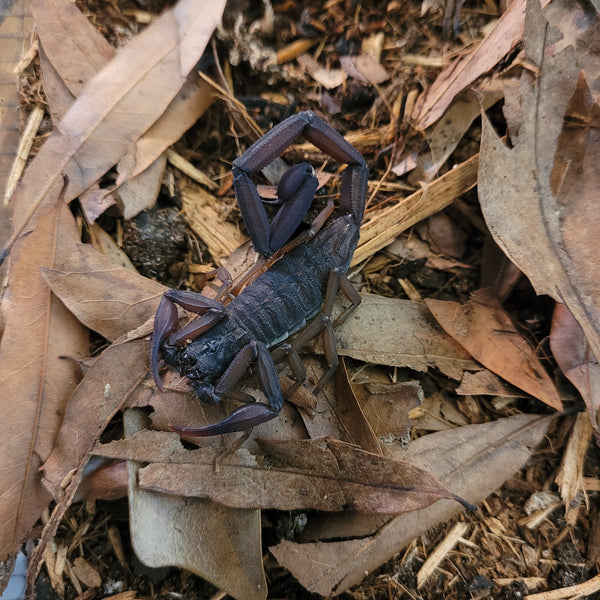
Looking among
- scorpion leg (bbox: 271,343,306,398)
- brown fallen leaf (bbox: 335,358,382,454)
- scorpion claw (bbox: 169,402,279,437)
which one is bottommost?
brown fallen leaf (bbox: 335,358,382,454)

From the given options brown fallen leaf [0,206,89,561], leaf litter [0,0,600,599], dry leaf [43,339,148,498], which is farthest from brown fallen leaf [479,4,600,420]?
brown fallen leaf [0,206,89,561]

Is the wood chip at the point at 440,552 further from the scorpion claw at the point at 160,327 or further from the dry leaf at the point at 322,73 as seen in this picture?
the dry leaf at the point at 322,73

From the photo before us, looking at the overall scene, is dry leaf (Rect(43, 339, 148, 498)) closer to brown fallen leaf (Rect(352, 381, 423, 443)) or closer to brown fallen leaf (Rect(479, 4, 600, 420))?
brown fallen leaf (Rect(352, 381, 423, 443))

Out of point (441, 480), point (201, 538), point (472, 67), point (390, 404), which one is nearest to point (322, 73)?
point (472, 67)

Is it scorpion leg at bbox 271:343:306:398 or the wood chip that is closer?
the wood chip

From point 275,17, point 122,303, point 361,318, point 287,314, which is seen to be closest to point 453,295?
point 361,318

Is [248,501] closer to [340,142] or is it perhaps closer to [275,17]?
[340,142]

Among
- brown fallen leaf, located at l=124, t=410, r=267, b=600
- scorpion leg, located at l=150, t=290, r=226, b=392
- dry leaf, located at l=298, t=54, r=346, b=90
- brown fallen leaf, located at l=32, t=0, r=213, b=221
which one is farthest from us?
dry leaf, located at l=298, t=54, r=346, b=90

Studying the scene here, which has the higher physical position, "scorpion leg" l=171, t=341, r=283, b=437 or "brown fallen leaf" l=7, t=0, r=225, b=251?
"brown fallen leaf" l=7, t=0, r=225, b=251
